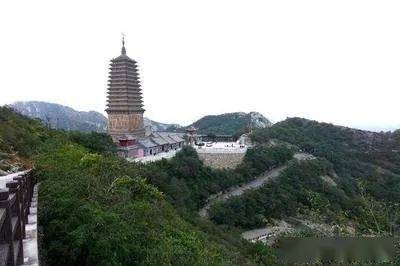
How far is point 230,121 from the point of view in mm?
100625

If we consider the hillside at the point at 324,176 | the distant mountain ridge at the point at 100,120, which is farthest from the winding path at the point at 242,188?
the distant mountain ridge at the point at 100,120

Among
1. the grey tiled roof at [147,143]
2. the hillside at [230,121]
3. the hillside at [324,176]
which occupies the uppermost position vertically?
the hillside at [230,121]

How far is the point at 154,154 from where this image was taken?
38.5 m

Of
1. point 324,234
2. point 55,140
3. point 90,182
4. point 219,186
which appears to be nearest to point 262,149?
point 219,186

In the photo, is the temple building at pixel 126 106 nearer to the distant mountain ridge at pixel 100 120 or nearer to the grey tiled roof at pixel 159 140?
the grey tiled roof at pixel 159 140

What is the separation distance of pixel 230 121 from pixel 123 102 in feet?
205

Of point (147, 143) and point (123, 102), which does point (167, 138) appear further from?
point (123, 102)

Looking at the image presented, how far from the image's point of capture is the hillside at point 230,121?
93.0m

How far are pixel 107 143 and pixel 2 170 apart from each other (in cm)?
1714

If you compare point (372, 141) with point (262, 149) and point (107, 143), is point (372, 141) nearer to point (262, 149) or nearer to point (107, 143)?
point (262, 149)

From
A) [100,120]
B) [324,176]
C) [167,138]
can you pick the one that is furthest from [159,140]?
[100,120]

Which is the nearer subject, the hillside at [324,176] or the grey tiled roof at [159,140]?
the hillside at [324,176]

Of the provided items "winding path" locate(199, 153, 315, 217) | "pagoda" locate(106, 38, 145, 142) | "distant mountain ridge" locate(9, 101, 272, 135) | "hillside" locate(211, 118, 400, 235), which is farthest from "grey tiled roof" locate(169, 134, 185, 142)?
"winding path" locate(199, 153, 315, 217)

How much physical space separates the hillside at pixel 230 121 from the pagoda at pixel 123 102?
4984 cm
